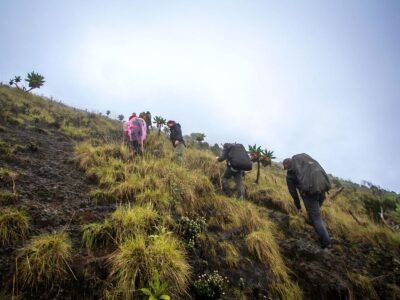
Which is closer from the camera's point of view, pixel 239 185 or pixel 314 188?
pixel 314 188

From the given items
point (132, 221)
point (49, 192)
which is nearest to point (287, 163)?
point (132, 221)

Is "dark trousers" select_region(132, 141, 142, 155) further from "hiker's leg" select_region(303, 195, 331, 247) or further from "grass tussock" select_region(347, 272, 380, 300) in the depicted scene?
"grass tussock" select_region(347, 272, 380, 300)

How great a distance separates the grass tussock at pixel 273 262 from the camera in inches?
156

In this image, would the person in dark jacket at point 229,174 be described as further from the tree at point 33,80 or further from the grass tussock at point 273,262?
the tree at point 33,80

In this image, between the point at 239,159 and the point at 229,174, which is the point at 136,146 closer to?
the point at 229,174

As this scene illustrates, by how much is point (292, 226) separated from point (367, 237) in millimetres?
2067

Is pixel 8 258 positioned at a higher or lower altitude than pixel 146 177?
lower

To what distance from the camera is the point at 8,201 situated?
3.91 metres

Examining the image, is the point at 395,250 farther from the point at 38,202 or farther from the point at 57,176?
the point at 57,176

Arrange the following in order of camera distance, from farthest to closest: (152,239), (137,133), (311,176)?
(137,133), (311,176), (152,239)

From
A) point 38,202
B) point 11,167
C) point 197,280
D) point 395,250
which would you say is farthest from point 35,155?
point 395,250

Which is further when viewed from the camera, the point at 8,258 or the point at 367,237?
the point at 367,237

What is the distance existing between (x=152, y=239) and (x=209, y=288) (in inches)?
46.1

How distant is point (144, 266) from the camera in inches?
Result: 124
